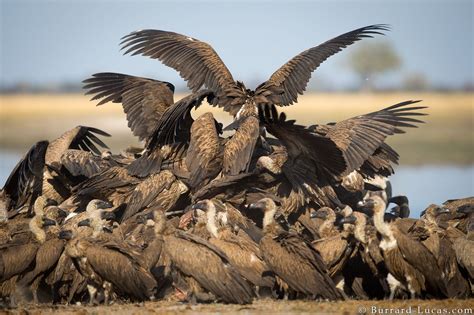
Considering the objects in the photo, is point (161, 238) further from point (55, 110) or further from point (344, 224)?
point (55, 110)

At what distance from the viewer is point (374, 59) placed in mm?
91938

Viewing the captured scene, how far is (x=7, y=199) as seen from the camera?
1262 cm

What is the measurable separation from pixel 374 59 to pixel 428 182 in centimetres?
6643

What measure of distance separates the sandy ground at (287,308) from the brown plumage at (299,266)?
0.45 ft

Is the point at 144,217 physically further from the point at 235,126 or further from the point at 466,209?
the point at 466,209

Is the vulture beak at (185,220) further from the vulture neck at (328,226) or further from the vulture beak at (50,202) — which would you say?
the vulture beak at (50,202)

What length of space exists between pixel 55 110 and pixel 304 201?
41.8m

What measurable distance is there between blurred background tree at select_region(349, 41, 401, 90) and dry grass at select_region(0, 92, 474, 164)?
27.7m

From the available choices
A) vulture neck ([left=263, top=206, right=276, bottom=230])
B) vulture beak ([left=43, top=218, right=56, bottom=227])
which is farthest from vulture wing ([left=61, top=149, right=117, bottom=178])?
vulture neck ([left=263, top=206, right=276, bottom=230])

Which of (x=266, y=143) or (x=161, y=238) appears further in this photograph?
(x=266, y=143)

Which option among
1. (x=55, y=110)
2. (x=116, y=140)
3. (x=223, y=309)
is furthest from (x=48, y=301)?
(x=55, y=110)

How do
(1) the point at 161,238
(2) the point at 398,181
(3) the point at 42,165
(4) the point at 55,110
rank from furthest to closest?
1. (4) the point at 55,110
2. (2) the point at 398,181
3. (3) the point at 42,165
4. (1) the point at 161,238

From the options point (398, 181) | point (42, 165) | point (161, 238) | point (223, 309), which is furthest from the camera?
point (398, 181)

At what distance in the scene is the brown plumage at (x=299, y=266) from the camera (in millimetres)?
9836
